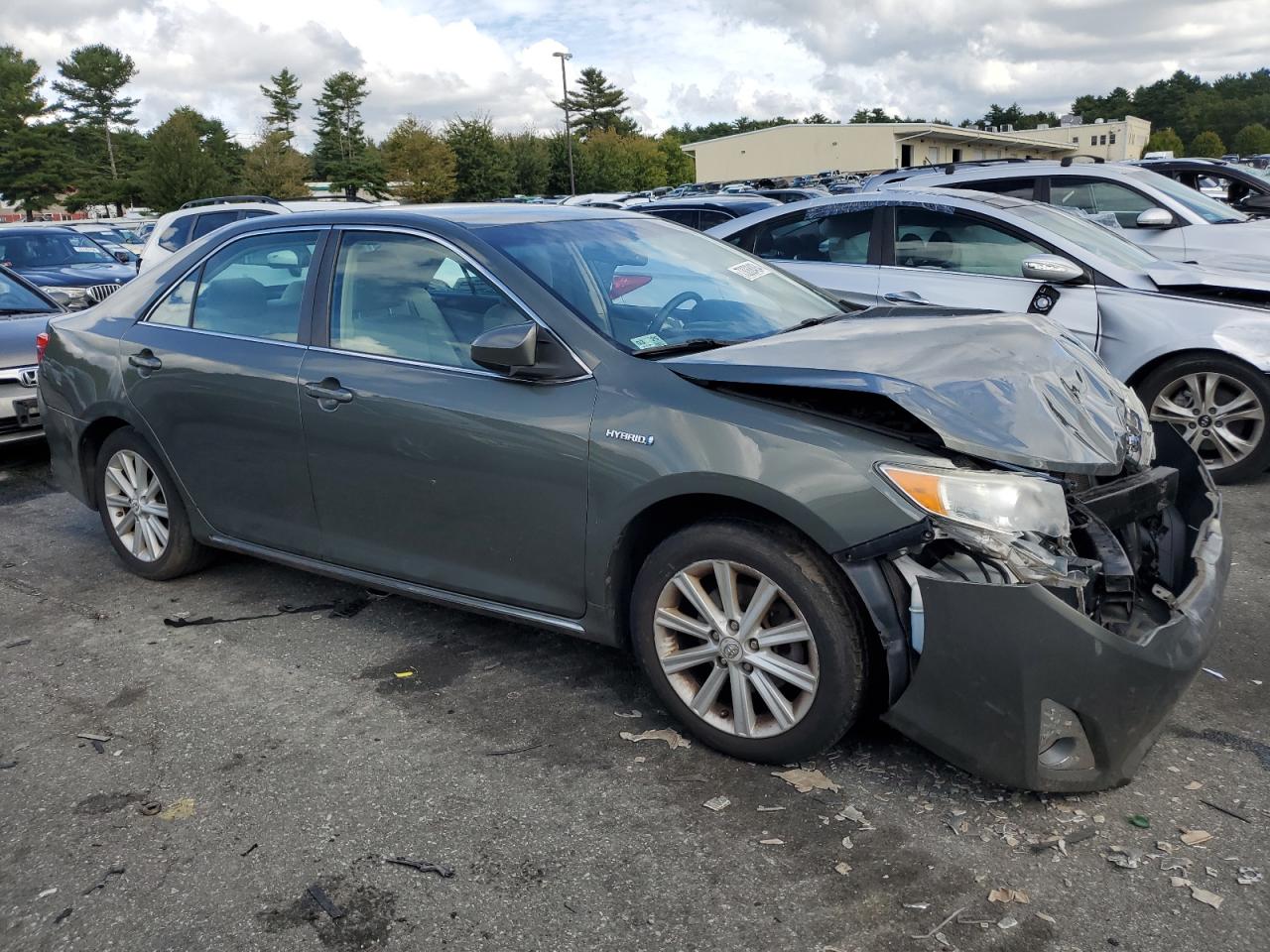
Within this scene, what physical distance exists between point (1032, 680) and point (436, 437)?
6.81 feet

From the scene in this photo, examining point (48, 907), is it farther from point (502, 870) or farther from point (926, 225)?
point (926, 225)

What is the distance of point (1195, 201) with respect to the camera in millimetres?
10453

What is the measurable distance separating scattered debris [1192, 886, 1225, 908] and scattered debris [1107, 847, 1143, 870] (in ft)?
0.48

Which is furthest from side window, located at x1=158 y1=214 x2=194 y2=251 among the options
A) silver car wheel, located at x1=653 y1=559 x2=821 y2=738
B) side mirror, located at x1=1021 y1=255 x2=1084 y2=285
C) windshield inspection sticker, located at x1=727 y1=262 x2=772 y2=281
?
silver car wheel, located at x1=653 y1=559 x2=821 y2=738

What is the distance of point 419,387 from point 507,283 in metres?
0.48

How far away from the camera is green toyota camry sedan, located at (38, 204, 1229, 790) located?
113 inches

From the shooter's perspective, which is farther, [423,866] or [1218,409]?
[1218,409]

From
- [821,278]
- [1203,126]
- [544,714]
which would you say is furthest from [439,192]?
[1203,126]

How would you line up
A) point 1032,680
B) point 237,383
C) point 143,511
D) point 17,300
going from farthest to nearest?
point 17,300, point 143,511, point 237,383, point 1032,680

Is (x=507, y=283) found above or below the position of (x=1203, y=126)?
below

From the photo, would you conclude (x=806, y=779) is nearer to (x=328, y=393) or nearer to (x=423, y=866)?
(x=423, y=866)

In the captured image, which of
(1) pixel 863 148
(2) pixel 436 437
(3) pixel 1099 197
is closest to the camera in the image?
(2) pixel 436 437

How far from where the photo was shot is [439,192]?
60.5 meters

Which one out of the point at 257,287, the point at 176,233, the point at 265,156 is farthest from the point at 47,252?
the point at 265,156
